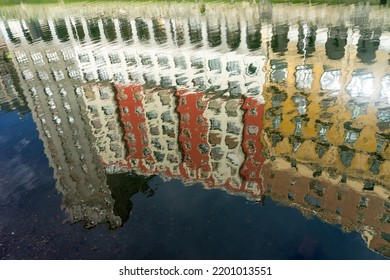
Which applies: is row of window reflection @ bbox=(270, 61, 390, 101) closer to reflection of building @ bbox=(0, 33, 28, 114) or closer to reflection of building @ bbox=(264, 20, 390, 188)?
reflection of building @ bbox=(264, 20, 390, 188)

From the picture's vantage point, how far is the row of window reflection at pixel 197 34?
4191 centimetres

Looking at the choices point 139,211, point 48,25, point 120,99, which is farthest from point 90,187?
point 48,25

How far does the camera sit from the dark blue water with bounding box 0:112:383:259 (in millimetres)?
16734

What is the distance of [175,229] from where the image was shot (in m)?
18.5

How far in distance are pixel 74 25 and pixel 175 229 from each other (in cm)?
7557

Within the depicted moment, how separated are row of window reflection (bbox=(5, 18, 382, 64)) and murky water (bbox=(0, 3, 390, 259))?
0.44 metres

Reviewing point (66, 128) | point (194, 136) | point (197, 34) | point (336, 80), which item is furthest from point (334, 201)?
point (197, 34)

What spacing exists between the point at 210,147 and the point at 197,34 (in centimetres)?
3589

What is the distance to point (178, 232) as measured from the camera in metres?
18.3

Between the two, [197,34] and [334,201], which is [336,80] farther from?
[197,34]

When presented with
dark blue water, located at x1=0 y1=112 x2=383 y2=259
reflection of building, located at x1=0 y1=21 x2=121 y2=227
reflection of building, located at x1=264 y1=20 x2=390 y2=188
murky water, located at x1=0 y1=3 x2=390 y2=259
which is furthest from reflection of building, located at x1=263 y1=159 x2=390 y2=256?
reflection of building, located at x1=0 y1=21 x2=121 y2=227

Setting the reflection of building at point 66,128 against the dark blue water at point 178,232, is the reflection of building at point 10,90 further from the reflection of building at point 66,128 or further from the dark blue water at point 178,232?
the dark blue water at point 178,232

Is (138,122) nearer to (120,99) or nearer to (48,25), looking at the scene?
(120,99)

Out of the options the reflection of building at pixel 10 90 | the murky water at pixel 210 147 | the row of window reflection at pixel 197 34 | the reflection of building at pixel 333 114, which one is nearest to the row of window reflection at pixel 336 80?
the reflection of building at pixel 333 114
